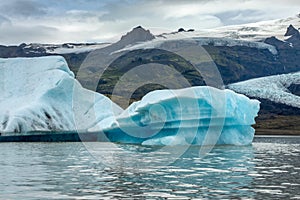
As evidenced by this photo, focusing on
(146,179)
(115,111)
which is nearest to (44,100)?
(115,111)

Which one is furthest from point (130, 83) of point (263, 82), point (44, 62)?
point (44, 62)

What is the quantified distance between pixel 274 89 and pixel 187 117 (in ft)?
247

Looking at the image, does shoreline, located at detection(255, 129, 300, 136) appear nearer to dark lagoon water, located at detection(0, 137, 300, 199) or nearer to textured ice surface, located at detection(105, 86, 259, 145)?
textured ice surface, located at detection(105, 86, 259, 145)

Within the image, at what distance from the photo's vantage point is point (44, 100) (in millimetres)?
43344

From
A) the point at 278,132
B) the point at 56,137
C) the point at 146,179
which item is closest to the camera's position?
the point at 146,179

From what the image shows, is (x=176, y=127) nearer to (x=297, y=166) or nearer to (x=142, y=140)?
(x=142, y=140)

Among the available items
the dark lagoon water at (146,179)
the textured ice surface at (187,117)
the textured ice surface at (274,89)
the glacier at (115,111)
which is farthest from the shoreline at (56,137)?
the textured ice surface at (274,89)

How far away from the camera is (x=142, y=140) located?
40.7 metres

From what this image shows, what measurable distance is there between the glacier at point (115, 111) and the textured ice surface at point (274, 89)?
59950 mm

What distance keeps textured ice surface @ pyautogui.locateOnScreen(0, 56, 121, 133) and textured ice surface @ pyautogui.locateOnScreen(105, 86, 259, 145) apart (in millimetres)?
6151

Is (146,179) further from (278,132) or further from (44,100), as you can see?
(278,132)

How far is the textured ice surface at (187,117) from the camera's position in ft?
118

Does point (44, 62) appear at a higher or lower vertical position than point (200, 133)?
higher

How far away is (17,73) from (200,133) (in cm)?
1954
